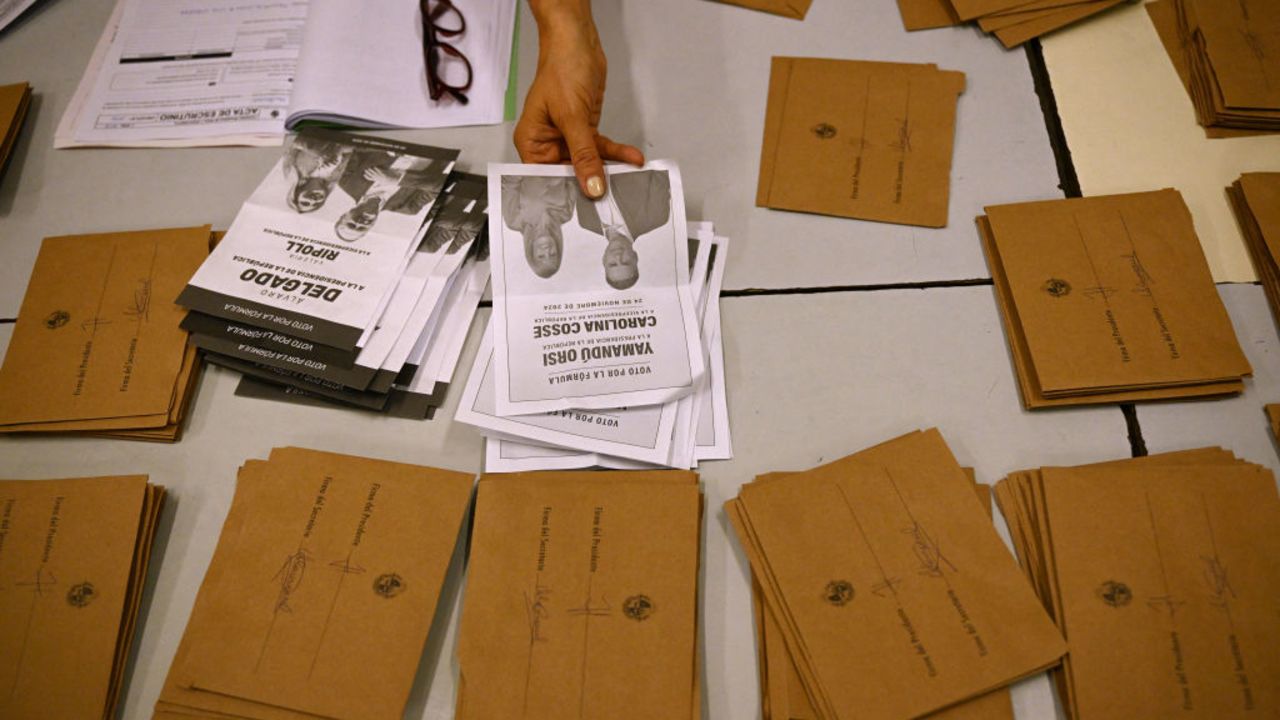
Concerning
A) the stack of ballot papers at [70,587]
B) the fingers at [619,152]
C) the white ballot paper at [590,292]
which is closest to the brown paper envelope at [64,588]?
the stack of ballot papers at [70,587]

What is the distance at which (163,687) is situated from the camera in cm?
91

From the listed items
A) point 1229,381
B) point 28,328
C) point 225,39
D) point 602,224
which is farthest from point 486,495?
point 225,39

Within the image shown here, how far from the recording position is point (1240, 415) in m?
1.00

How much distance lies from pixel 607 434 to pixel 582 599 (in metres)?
0.21

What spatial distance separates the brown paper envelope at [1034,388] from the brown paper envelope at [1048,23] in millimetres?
449

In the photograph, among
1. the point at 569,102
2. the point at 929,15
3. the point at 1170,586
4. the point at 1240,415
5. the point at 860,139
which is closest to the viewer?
the point at 1170,586

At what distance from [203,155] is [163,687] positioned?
2.74 feet

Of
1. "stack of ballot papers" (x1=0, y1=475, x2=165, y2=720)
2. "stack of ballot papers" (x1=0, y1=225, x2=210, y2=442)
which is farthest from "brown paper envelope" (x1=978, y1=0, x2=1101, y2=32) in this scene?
"stack of ballot papers" (x1=0, y1=475, x2=165, y2=720)

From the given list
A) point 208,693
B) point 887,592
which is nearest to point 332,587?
point 208,693

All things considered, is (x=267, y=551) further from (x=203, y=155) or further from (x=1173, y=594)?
(x=1173, y=594)
